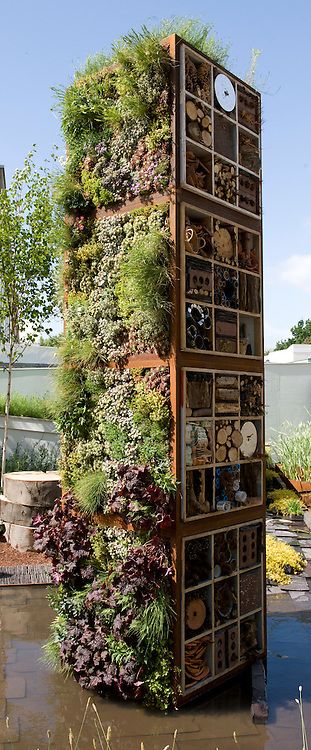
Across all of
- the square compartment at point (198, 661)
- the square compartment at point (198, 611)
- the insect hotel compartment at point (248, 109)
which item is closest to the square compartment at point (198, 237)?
the insect hotel compartment at point (248, 109)

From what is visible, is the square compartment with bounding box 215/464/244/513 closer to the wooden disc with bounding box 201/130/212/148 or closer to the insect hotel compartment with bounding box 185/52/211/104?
the wooden disc with bounding box 201/130/212/148

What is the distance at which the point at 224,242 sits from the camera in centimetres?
554

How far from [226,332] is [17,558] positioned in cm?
453

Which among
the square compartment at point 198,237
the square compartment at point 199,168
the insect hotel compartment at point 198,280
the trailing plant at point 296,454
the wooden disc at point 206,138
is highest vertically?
the wooden disc at point 206,138

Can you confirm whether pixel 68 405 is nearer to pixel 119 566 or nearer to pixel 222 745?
pixel 119 566

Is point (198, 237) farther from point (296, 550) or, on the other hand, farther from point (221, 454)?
point (296, 550)

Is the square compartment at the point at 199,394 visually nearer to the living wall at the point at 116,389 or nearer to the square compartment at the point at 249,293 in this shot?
the living wall at the point at 116,389

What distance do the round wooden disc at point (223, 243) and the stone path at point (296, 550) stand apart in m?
3.68

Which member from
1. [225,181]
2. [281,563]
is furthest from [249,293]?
[281,563]

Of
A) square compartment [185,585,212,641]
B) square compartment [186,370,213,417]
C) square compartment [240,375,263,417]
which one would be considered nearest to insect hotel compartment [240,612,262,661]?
square compartment [185,585,212,641]

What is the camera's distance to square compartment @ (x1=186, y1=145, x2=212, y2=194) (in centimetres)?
509

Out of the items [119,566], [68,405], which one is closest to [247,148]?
[68,405]

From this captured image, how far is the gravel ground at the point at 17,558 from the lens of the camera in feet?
27.3

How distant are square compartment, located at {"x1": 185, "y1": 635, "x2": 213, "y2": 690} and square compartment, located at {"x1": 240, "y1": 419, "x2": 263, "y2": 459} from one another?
1.46m
